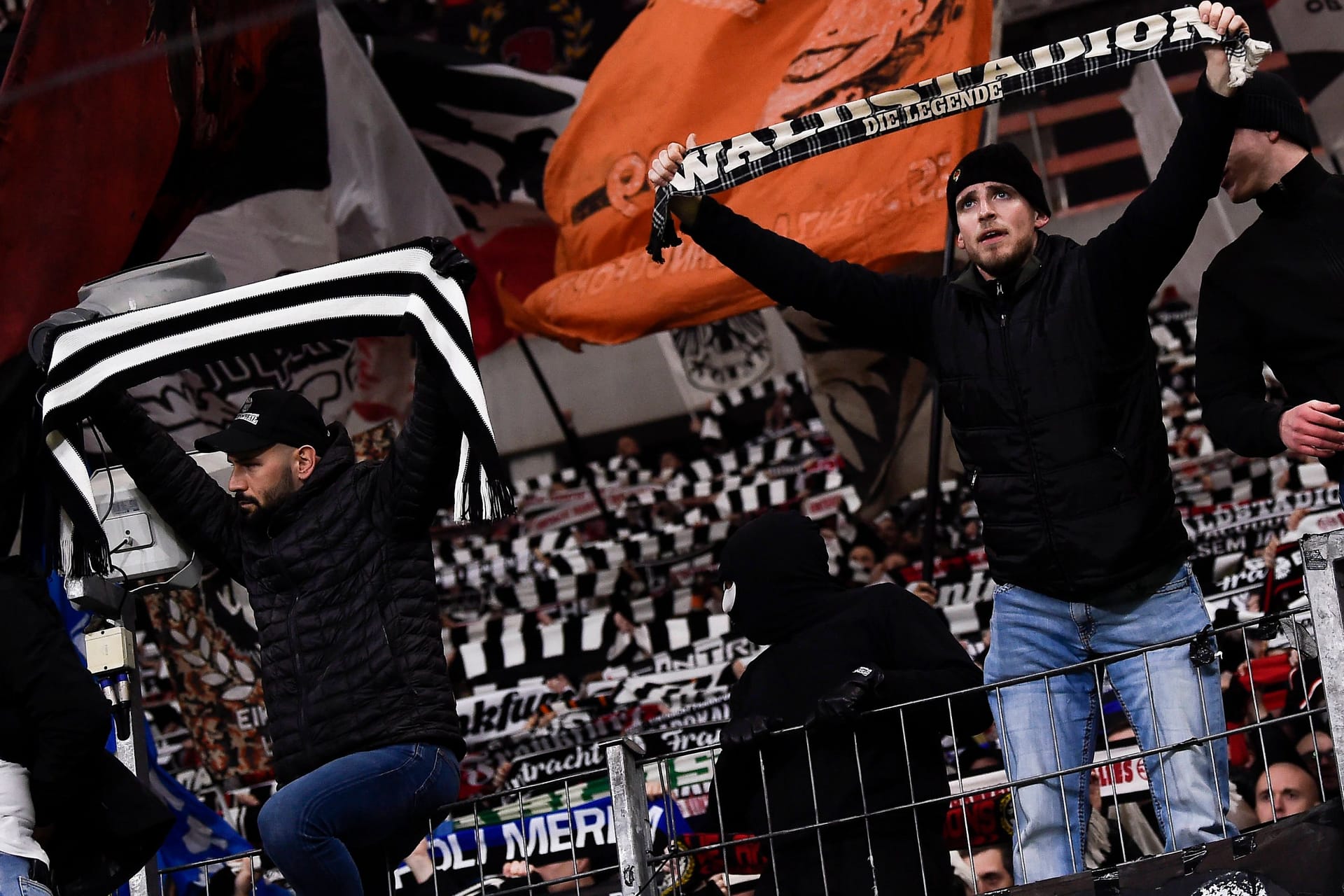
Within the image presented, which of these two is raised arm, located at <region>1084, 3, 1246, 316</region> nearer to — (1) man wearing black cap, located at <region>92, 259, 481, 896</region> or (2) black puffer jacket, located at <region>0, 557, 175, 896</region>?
(1) man wearing black cap, located at <region>92, 259, 481, 896</region>

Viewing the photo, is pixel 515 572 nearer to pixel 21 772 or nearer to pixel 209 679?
pixel 209 679

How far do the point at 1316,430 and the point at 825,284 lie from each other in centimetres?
137

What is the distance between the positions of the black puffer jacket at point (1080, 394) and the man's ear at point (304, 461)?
193cm

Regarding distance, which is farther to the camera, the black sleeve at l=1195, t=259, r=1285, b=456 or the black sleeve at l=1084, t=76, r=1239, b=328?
the black sleeve at l=1195, t=259, r=1285, b=456

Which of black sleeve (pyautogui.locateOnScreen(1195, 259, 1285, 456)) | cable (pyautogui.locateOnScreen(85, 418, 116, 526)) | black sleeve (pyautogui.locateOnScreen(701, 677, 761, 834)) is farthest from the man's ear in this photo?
black sleeve (pyautogui.locateOnScreen(1195, 259, 1285, 456))

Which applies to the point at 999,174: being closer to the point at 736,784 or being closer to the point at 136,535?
the point at 736,784

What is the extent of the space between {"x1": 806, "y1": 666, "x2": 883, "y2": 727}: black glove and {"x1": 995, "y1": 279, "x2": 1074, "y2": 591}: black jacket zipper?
0.53 m

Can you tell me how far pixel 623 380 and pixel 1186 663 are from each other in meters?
16.3

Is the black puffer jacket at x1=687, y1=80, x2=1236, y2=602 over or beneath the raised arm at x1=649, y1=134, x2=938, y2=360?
beneath

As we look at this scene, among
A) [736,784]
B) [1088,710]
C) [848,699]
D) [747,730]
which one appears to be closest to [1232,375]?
[1088,710]

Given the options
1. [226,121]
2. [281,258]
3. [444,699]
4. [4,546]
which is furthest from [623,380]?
[444,699]

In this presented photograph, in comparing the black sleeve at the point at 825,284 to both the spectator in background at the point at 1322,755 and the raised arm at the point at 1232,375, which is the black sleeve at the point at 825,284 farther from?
the spectator in background at the point at 1322,755

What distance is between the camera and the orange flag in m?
8.22

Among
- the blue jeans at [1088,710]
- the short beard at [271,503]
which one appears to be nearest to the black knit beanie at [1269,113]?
the blue jeans at [1088,710]
